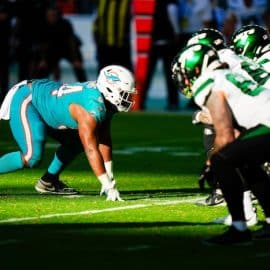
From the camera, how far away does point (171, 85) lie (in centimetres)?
2348

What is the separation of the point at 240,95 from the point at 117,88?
84.9 inches

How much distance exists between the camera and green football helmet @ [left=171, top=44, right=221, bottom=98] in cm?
971

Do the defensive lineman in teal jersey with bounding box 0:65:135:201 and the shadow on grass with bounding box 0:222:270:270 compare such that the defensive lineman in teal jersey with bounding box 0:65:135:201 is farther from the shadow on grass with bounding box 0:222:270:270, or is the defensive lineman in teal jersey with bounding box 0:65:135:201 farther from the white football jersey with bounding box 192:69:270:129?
the white football jersey with bounding box 192:69:270:129

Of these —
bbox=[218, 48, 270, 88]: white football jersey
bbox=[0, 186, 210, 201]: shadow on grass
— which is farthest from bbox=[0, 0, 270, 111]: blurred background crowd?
A: bbox=[218, 48, 270, 88]: white football jersey

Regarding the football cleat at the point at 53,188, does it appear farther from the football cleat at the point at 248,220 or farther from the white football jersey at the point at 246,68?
Answer: the white football jersey at the point at 246,68

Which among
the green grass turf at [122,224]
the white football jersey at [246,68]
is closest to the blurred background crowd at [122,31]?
the green grass turf at [122,224]

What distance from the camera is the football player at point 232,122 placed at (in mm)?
9430

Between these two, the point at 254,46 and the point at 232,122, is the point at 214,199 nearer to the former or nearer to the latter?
the point at 254,46

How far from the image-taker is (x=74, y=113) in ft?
38.7

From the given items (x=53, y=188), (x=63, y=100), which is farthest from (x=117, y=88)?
(x=53, y=188)

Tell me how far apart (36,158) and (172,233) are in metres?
2.30

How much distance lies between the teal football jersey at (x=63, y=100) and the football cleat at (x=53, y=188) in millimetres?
625

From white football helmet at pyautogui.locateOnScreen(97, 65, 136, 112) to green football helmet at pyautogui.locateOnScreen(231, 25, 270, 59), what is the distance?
88 centimetres

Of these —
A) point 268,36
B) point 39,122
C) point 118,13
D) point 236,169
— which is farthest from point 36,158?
point 118,13
